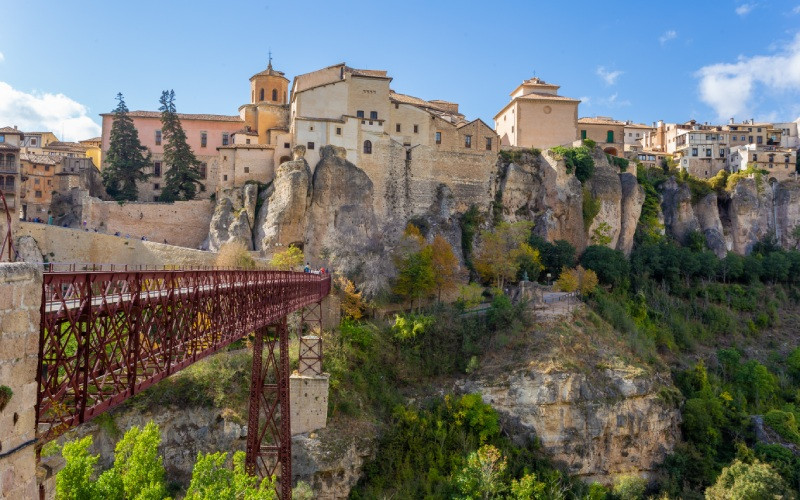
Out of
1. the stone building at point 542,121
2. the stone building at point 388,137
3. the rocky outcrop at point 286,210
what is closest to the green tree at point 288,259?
the rocky outcrop at point 286,210

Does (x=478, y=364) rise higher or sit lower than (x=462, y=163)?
lower

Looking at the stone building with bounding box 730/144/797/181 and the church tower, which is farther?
the stone building with bounding box 730/144/797/181

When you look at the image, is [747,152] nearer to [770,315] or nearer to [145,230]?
[770,315]

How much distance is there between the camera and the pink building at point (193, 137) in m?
49.0

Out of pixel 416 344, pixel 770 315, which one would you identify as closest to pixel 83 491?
pixel 416 344

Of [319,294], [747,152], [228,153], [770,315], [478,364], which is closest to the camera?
[319,294]

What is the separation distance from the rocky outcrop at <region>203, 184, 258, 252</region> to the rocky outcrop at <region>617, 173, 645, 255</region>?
1160 inches

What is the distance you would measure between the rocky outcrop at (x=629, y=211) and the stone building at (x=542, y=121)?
20.3 feet

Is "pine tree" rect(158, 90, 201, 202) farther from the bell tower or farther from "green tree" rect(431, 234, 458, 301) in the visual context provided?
"green tree" rect(431, 234, 458, 301)

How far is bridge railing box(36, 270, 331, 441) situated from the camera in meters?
8.13

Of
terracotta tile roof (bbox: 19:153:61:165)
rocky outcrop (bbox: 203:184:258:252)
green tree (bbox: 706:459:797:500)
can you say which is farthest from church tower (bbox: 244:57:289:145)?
green tree (bbox: 706:459:797:500)

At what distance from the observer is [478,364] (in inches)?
1374

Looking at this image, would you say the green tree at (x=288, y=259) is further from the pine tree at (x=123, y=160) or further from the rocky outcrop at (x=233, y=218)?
the pine tree at (x=123, y=160)

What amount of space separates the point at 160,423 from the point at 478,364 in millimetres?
16412
